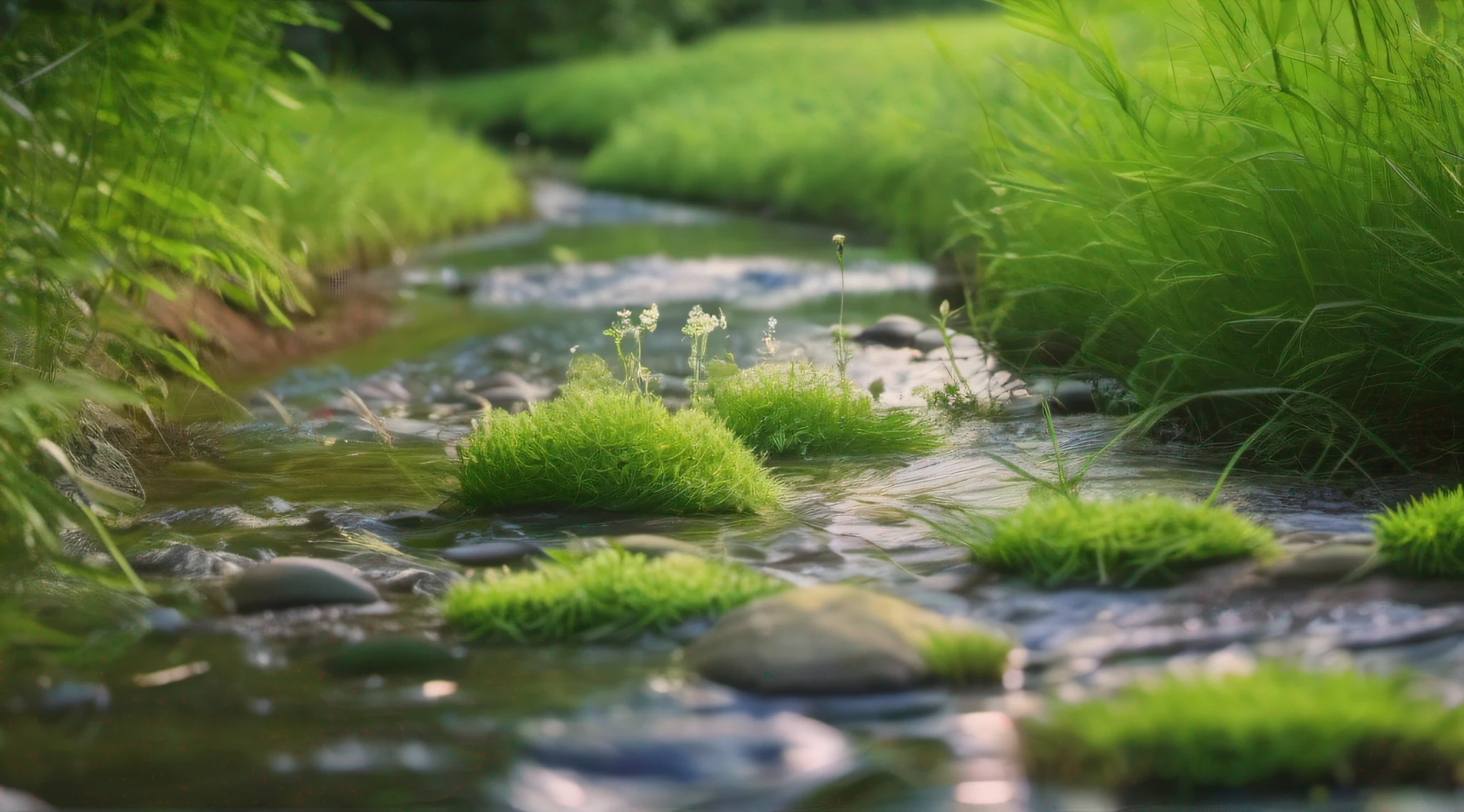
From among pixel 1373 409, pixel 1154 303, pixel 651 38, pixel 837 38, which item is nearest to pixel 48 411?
pixel 1154 303

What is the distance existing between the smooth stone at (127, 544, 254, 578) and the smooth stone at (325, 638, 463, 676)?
68 cm

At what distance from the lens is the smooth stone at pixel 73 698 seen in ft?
7.95

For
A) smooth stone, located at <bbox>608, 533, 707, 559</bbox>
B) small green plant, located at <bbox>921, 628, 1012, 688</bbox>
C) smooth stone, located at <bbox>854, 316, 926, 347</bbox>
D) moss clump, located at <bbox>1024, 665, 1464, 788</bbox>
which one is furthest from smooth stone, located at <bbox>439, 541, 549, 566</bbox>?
smooth stone, located at <bbox>854, 316, 926, 347</bbox>

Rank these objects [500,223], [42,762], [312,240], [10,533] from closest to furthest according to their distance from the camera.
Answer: [42,762] < [10,533] < [312,240] < [500,223]

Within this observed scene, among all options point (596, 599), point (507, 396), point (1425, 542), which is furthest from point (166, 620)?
point (507, 396)

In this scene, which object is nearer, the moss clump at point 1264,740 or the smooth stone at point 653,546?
the moss clump at point 1264,740

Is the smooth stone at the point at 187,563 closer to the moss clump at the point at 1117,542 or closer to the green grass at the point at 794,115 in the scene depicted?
the moss clump at the point at 1117,542

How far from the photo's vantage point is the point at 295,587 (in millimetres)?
2977

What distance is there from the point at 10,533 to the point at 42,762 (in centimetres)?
81

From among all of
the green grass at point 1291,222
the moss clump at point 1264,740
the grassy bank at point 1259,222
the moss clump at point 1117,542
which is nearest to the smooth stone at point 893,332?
the grassy bank at point 1259,222

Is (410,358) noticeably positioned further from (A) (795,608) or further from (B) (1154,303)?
(A) (795,608)

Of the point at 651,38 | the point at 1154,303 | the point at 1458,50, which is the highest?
the point at 651,38

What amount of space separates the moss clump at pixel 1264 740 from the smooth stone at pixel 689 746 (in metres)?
0.38

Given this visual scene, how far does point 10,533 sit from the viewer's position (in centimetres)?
286
